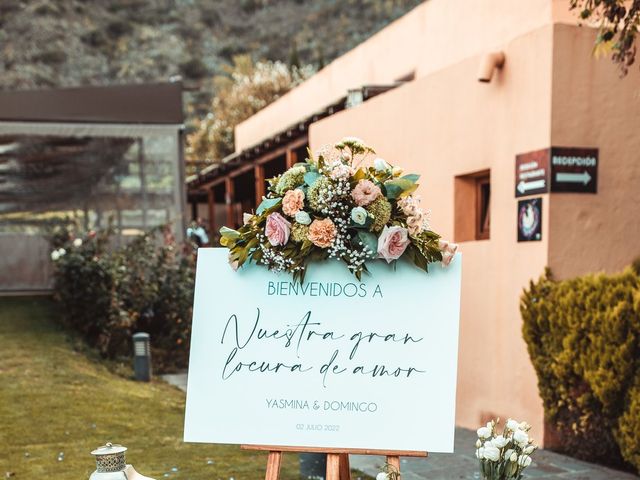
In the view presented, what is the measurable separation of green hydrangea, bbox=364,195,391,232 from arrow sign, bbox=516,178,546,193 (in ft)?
10.6

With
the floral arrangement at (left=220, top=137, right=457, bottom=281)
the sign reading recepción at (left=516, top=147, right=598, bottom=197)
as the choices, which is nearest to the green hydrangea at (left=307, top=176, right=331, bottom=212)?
the floral arrangement at (left=220, top=137, right=457, bottom=281)

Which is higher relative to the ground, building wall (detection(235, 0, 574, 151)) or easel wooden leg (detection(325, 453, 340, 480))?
building wall (detection(235, 0, 574, 151))

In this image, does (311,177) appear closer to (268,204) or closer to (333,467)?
(268,204)

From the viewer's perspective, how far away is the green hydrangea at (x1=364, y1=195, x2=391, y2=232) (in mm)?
3068

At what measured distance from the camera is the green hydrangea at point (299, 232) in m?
3.10

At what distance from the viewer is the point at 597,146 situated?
598cm

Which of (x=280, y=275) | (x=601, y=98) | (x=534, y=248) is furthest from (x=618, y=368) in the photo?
(x=280, y=275)

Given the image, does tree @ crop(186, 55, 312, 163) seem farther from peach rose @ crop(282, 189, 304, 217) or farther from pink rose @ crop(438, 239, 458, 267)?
pink rose @ crop(438, 239, 458, 267)

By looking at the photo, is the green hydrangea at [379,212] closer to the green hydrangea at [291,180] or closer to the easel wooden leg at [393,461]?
the green hydrangea at [291,180]

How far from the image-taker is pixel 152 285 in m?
9.66

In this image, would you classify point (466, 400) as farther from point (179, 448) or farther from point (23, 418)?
point (23, 418)

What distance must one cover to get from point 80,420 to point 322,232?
4347mm

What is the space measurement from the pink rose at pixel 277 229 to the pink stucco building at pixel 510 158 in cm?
337

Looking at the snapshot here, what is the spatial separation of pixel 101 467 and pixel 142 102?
9011 millimetres
